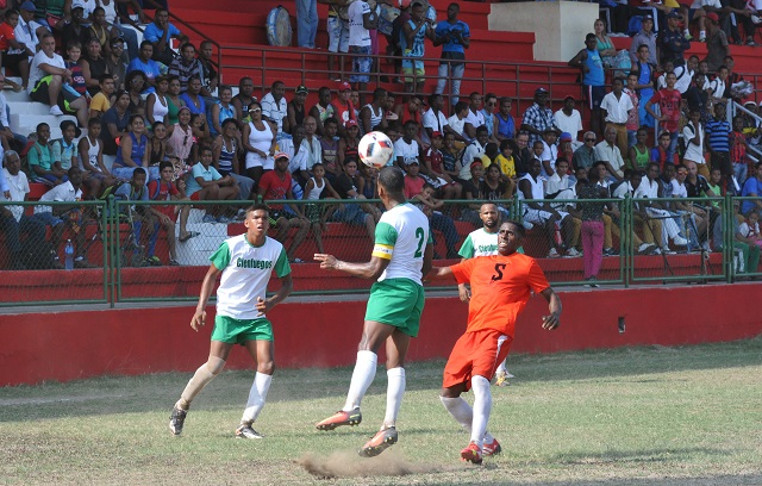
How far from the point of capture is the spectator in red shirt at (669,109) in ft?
83.1

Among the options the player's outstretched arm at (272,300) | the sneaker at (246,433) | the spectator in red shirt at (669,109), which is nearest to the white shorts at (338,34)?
the spectator in red shirt at (669,109)

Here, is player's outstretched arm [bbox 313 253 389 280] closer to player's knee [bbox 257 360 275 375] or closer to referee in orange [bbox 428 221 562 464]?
referee in orange [bbox 428 221 562 464]

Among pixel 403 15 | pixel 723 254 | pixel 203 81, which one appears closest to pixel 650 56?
pixel 403 15

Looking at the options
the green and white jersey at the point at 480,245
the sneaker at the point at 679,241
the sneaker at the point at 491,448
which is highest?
the green and white jersey at the point at 480,245

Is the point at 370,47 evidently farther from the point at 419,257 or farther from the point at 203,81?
the point at 419,257

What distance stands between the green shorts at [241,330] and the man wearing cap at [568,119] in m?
13.9

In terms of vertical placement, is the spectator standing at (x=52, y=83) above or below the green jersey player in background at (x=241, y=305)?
above

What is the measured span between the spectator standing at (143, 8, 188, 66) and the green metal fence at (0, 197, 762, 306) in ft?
17.0

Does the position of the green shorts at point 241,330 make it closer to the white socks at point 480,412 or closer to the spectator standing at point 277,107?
the white socks at point 480,412

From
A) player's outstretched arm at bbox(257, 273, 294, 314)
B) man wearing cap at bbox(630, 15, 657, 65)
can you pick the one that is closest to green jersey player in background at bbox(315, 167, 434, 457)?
player's outstretched arm at bbox(257, 273, 294, 314)

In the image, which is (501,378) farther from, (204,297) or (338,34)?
(338,34)

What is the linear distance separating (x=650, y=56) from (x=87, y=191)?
1367cm

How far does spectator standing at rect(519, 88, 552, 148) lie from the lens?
23156mm

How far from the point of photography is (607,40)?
26.6 metres
